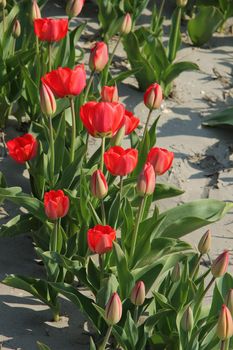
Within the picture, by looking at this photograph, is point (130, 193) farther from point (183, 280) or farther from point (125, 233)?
point (183, 280)

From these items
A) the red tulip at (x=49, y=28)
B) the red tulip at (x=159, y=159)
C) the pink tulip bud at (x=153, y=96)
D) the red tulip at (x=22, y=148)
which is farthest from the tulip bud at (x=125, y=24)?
the red tulip at (x=159, y=159)

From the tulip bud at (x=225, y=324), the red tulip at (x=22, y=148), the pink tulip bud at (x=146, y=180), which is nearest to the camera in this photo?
the tulip bud at (x=225, y=324)

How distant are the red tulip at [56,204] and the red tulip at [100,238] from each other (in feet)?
0.57

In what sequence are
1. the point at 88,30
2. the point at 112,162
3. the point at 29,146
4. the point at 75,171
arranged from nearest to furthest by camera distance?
the point at 112,162 < the point at 29,146 < the point at 75,171 < the point at 88,30

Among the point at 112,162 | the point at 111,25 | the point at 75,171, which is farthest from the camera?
the point at 111,25

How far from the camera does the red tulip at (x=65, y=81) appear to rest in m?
3.22

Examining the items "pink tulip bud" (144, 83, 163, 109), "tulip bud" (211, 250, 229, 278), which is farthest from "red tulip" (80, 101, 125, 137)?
"tulip bud" (211, 250, 229, 278)

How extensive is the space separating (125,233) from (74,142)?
48 cm

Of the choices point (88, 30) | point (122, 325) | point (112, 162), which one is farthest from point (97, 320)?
point (88, 30)

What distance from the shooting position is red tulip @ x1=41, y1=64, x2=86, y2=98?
10.6 feet

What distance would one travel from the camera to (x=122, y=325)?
10.2 feet

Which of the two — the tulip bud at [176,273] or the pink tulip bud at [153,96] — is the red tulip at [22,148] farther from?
the tulip bud at [176,273]

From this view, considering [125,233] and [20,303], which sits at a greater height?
[125,233]

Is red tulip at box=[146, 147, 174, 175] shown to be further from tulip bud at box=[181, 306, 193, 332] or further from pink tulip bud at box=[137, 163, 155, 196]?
tulip bud at box=[181, 306, 193, 332]
